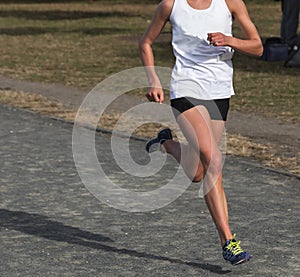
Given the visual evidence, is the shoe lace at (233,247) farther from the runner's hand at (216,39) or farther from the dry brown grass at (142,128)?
the dry brown grass at (142,128)

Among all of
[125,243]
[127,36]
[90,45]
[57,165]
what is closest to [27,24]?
[127,36]

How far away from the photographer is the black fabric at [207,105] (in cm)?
669

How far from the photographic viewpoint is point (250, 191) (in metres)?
9.07

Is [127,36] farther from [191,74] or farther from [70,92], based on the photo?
[191,74]

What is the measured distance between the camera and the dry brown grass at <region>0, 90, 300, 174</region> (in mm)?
10367

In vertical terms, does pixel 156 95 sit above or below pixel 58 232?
above

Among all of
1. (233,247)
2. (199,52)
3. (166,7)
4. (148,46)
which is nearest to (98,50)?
(148,46)

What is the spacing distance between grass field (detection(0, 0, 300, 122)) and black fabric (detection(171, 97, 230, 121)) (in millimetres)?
6540

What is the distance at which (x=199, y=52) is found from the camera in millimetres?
6641

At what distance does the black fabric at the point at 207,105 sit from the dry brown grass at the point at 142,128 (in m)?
3.21

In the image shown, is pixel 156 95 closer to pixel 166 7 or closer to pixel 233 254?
pixel 166 7

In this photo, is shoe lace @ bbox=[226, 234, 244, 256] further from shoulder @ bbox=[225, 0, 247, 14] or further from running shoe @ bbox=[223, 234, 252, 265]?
shoulder @ bbox=[225, 0, 247, 14]

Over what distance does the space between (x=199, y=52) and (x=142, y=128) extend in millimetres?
5769

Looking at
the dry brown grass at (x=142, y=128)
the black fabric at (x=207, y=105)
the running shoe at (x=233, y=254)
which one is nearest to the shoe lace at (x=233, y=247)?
the running shoe at (x=233, y=254)
